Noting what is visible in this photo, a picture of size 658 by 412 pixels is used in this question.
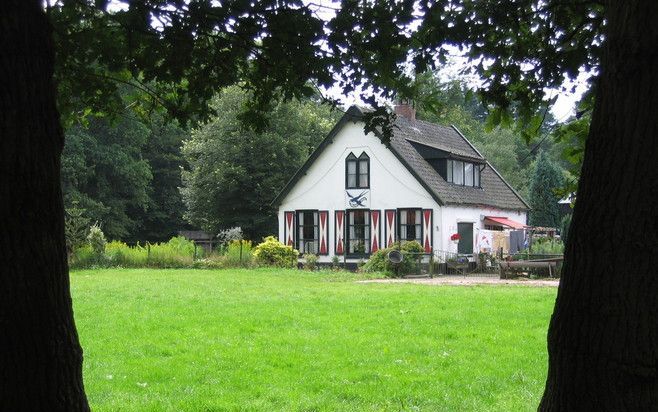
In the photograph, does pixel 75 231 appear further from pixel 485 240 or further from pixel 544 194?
pixel 544 194

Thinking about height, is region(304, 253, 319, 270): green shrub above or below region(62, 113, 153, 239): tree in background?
below

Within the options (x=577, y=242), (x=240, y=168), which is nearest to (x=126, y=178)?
(x=240, y=168)

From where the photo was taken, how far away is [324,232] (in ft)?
105

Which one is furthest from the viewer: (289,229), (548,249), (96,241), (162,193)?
(162,193)

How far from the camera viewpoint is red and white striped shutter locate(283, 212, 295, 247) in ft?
108

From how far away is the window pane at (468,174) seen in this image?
3366 centimetres

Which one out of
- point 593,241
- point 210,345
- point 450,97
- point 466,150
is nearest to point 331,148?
point 466,150

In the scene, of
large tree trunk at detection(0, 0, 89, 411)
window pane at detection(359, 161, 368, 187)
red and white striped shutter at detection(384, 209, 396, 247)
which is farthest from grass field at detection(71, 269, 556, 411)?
window pane at detection(359, 161, 368, 187)

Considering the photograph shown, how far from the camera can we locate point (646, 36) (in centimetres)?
303

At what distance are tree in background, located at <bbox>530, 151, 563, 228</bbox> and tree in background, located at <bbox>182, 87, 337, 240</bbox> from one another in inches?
519

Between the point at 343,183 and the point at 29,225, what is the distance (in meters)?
28.7

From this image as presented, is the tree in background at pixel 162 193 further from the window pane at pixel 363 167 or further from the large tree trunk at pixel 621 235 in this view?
the large tree trunk at pixel 621 235

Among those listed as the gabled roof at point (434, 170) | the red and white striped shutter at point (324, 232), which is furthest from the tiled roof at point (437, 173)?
the red and white striped shutter at point (324, 232)

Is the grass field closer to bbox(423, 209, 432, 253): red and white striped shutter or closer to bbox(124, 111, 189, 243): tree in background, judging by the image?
bbox(423, 209, 432, 253): red and white striped shutter
